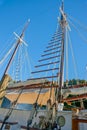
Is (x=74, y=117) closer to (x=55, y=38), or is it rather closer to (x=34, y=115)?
(x=34, y=115)

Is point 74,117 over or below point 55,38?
below

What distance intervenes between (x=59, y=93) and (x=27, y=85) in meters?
3.40

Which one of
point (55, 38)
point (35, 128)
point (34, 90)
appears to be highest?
point (55, 38)

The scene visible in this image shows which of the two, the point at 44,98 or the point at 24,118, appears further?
the point at 44,98

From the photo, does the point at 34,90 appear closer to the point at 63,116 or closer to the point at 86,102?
the point at 63,116

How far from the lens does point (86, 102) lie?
71.6 feet

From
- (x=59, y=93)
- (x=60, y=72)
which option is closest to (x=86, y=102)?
(x=60, y=72)

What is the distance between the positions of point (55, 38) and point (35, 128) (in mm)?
10468

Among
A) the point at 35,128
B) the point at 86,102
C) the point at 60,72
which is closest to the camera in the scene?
the point at 35,128

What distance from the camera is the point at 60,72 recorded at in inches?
492

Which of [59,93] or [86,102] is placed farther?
[86,102]

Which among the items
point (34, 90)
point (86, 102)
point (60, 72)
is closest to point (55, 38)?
point (60, 72)

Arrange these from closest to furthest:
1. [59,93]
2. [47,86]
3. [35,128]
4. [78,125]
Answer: [78,125]
[35,128]
[59,93]
[47,86]

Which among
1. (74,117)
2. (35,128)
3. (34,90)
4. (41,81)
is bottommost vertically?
(35,128)
